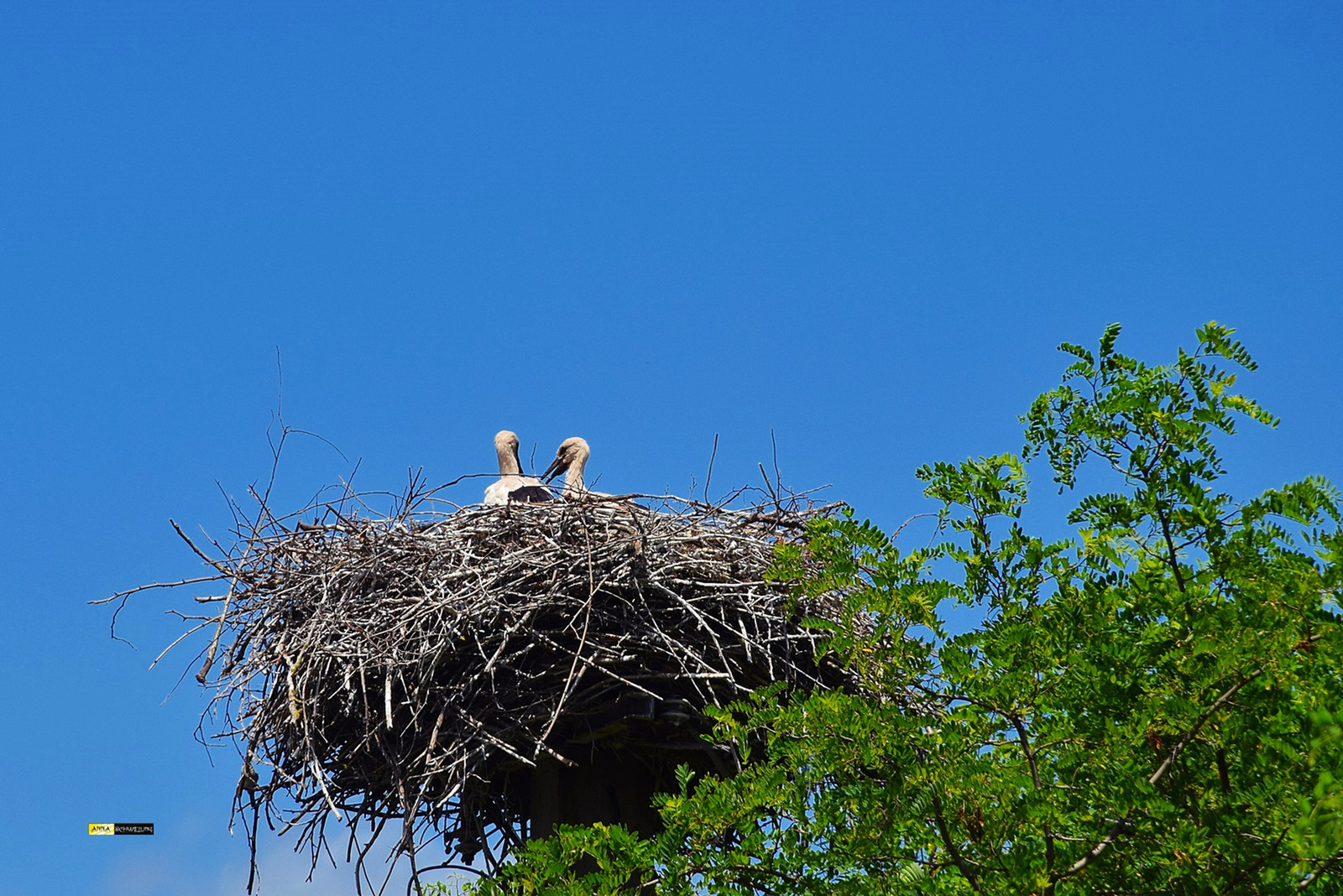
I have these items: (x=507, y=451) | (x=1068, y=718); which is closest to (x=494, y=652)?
(x=1068, y=718)

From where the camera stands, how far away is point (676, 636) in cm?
622

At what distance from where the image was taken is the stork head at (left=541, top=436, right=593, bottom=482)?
10047 millimetres

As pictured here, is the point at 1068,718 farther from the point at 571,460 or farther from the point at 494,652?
the point at 571,460

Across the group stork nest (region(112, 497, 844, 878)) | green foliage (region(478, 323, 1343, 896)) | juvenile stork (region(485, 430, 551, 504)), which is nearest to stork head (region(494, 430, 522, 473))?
juvenile stork (region(485, 430, 551, 504))

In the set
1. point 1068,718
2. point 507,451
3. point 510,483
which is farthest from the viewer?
point 507,451

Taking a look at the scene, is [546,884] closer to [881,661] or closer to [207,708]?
[881,661]

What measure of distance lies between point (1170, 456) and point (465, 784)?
3.55 metres

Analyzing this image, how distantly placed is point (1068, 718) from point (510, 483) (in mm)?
5193

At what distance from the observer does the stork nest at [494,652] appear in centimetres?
596

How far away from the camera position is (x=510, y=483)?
345 inches

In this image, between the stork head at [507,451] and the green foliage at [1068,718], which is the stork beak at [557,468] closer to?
the stork head at [507,451]

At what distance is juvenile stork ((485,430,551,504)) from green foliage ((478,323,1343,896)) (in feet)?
9.59

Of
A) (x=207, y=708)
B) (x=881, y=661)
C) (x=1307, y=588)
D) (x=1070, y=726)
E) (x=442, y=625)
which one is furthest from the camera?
(x=207, y=708)

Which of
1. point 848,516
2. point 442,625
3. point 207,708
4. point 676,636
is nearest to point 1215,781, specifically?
point 848,516
